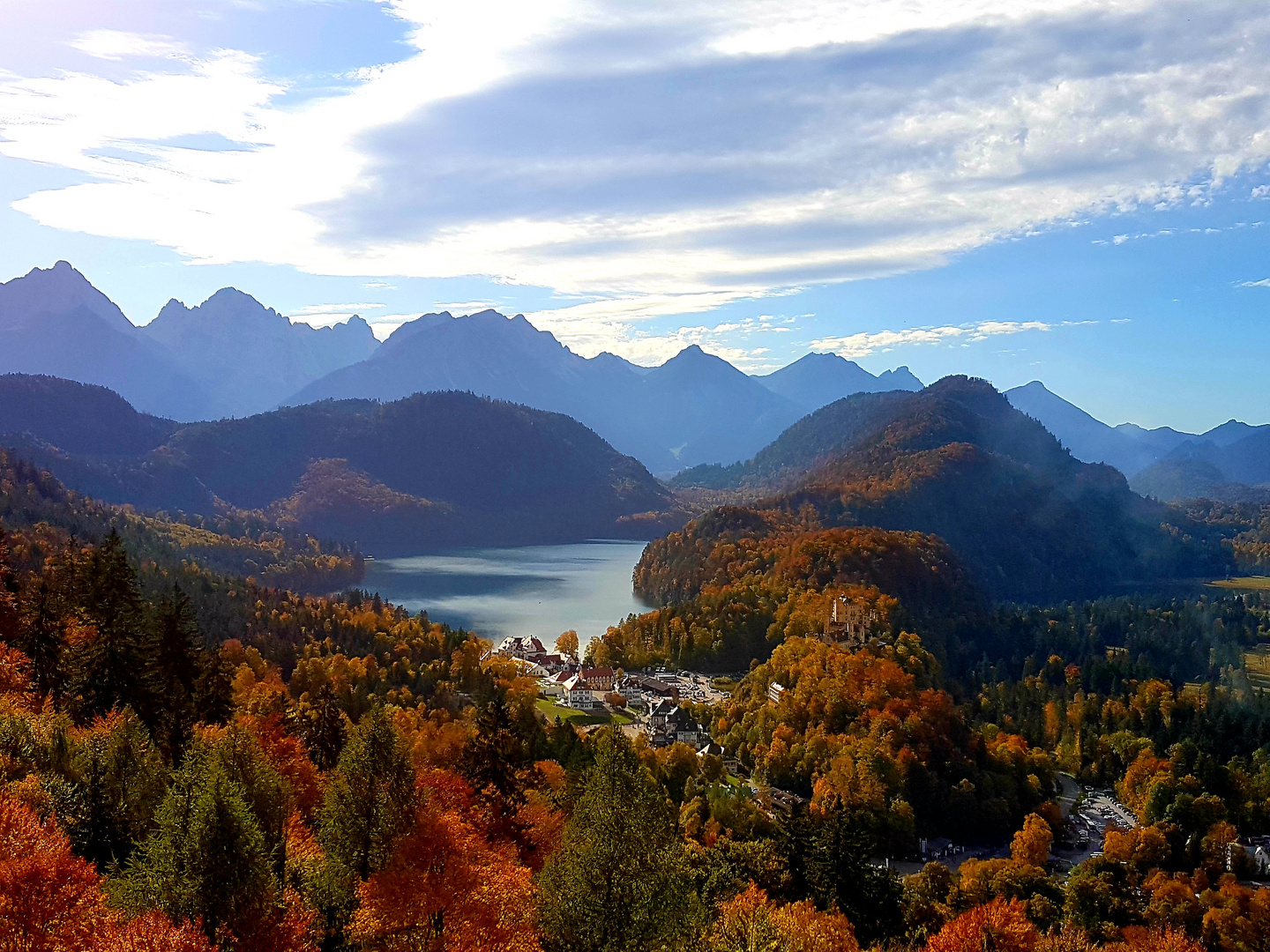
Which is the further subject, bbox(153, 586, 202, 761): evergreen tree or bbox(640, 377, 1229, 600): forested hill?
bbox(640, 377, 1229, 600): forested hill

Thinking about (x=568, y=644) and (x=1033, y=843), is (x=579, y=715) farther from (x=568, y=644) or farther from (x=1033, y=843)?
(x=1033, y=843)

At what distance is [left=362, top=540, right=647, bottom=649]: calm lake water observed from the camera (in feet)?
337

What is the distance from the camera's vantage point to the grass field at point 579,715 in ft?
188

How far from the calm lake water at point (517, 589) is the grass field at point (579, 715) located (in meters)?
27.7

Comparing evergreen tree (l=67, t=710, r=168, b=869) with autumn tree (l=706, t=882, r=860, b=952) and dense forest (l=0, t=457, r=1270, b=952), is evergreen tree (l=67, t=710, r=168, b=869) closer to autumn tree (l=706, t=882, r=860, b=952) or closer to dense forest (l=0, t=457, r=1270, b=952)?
dense forest (l=0, t=457, r=1270, b=952)

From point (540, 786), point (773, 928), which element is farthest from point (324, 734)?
point (773, 928)

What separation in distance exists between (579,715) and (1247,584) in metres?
147

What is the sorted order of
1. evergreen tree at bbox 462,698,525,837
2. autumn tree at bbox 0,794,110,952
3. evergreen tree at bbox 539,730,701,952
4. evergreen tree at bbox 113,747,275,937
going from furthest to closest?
evergreen tree at bbox 462,698,525,837 < evergreen tree at bbox 539,730,701,952 < evergreen tree at bbox 113,747,275,937 < autumn tree at bbox 0,794,110,952

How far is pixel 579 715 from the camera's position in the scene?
59.0 m

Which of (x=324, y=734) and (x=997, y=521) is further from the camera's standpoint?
(x=997, y=521)

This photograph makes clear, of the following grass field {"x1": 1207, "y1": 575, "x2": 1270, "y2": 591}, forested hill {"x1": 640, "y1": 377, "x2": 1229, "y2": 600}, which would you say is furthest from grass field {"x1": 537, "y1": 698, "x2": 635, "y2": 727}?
grass field {"x1": 1207, "y1": 575, "x2": 1270, "y2": 591}

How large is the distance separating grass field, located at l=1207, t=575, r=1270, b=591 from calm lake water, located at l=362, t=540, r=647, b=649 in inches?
3803

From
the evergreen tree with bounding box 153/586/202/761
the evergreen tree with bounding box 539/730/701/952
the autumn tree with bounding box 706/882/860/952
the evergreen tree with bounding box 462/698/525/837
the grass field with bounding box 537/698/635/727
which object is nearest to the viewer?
the evergreen tree with bounding box 539/730/701/952

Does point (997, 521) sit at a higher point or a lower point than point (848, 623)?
higher
